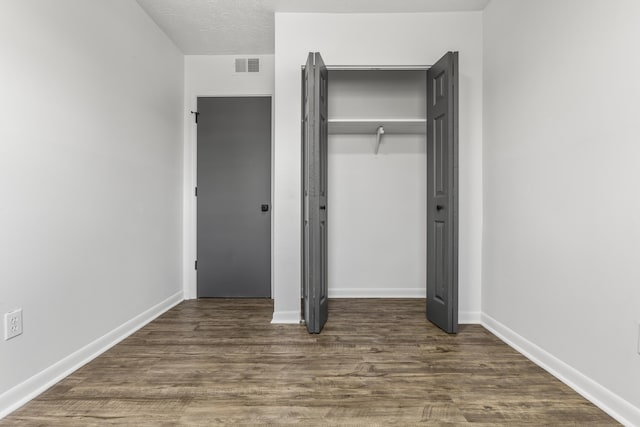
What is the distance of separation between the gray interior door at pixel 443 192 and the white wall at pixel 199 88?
1.82m

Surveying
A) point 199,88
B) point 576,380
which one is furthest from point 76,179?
point 576,380

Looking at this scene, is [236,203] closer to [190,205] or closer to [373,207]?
[190,205]

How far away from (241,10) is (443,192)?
2.24 m

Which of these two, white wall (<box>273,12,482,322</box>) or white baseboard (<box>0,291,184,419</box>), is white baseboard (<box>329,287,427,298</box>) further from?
white baseboard (<box>0,291,184,419</box>)

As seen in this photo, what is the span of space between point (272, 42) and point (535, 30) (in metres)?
2.35

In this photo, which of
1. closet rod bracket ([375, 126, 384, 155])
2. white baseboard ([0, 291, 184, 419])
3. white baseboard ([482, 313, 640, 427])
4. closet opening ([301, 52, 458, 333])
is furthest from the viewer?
closet opening ([301, 52, 458, 333])

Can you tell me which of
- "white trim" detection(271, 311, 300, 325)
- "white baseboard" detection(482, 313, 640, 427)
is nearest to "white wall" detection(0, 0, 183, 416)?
"white trim" detection(271, 311, 300, 325)

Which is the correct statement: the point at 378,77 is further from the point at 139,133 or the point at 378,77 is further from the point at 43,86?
the point at 43,86

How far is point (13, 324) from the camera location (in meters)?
1.69

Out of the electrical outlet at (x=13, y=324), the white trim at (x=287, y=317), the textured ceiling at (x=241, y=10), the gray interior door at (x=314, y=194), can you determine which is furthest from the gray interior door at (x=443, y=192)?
the electrical outlet at (x=13, y=324)

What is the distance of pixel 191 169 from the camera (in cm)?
387

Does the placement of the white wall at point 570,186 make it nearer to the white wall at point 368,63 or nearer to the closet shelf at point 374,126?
the white wall at point 368,63

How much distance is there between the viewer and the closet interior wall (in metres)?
3.72

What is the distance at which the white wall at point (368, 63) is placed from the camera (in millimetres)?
2988
